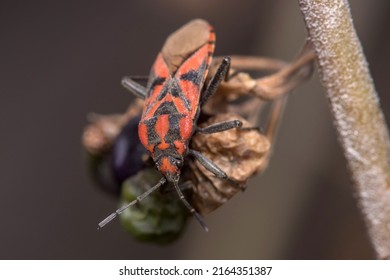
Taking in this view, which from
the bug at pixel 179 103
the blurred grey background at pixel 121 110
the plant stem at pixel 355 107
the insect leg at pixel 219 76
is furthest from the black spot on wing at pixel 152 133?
the blurred grey background at pixel 121 110

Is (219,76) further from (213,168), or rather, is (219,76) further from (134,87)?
(134,87)

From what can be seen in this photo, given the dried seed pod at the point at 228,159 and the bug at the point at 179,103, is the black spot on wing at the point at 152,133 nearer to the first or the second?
the bug at the point at 179,103

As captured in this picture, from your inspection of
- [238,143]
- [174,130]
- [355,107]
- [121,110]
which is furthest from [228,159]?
[121,110]

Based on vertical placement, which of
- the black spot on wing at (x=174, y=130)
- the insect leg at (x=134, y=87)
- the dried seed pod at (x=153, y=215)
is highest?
the insect leg at (x=134, y=87)

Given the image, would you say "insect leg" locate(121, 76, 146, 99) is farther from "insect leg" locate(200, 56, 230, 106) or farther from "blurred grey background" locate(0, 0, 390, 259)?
"blurred grey background" locate(0, 0, 390, 259)

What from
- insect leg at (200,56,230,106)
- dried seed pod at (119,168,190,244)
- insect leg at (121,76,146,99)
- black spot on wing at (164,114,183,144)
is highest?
insect leg at (121,76,146,99)

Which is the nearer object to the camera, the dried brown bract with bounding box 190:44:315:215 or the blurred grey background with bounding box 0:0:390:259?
the dried brown bract with bounding box 190:44:315:215

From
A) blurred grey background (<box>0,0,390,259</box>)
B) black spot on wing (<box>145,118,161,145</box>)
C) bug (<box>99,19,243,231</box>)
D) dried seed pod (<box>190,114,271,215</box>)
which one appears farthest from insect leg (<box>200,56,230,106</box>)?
blurred grey background (<box>0,0,390,259</box>)
